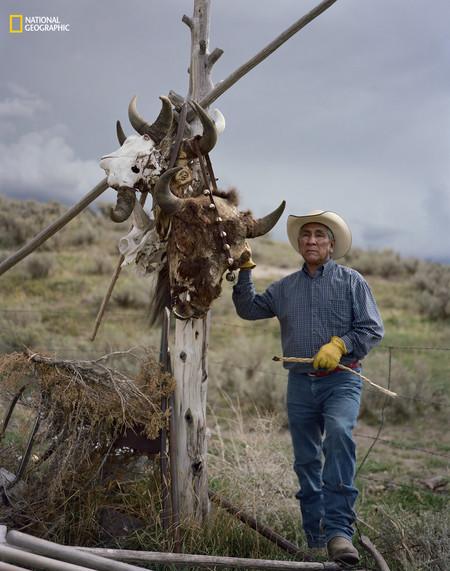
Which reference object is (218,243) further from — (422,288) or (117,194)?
(422,288)

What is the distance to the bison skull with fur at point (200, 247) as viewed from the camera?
3775mm

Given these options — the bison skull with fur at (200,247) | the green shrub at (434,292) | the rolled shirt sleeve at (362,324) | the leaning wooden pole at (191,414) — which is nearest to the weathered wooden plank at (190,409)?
the leaning wooden pole at (191,414)

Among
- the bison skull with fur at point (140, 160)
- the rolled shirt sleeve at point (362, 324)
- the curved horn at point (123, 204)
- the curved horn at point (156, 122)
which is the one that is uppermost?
the curved horn at point (156, 122)

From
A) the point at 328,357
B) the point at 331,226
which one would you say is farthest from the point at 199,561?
the point at 331,226

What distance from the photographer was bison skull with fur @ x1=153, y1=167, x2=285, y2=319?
378 cm

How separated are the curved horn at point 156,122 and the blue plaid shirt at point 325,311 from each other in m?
1.04

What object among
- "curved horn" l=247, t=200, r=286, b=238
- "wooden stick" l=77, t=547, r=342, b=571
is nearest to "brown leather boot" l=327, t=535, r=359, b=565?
"wooden stick" l=77, t=547, r=342, b=571

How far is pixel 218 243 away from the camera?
3.85 metres

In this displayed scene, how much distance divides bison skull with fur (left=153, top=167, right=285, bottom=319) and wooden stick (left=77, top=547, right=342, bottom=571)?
1.33 m

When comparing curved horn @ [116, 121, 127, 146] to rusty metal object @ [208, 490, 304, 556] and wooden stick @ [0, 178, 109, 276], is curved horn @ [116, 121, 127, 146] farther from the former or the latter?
rusty metal object @ [208, 490, 304, 556]

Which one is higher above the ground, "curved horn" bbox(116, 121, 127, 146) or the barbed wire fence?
"curved horn" bbox(116, 121, 127, 146)

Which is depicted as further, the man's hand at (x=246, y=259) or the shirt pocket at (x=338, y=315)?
the shirt pocket at (x=338, y=315)

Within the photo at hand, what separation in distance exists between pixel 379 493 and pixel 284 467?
1.31m

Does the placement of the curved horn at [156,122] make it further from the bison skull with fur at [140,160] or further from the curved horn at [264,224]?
the curved horn at [264,224]
